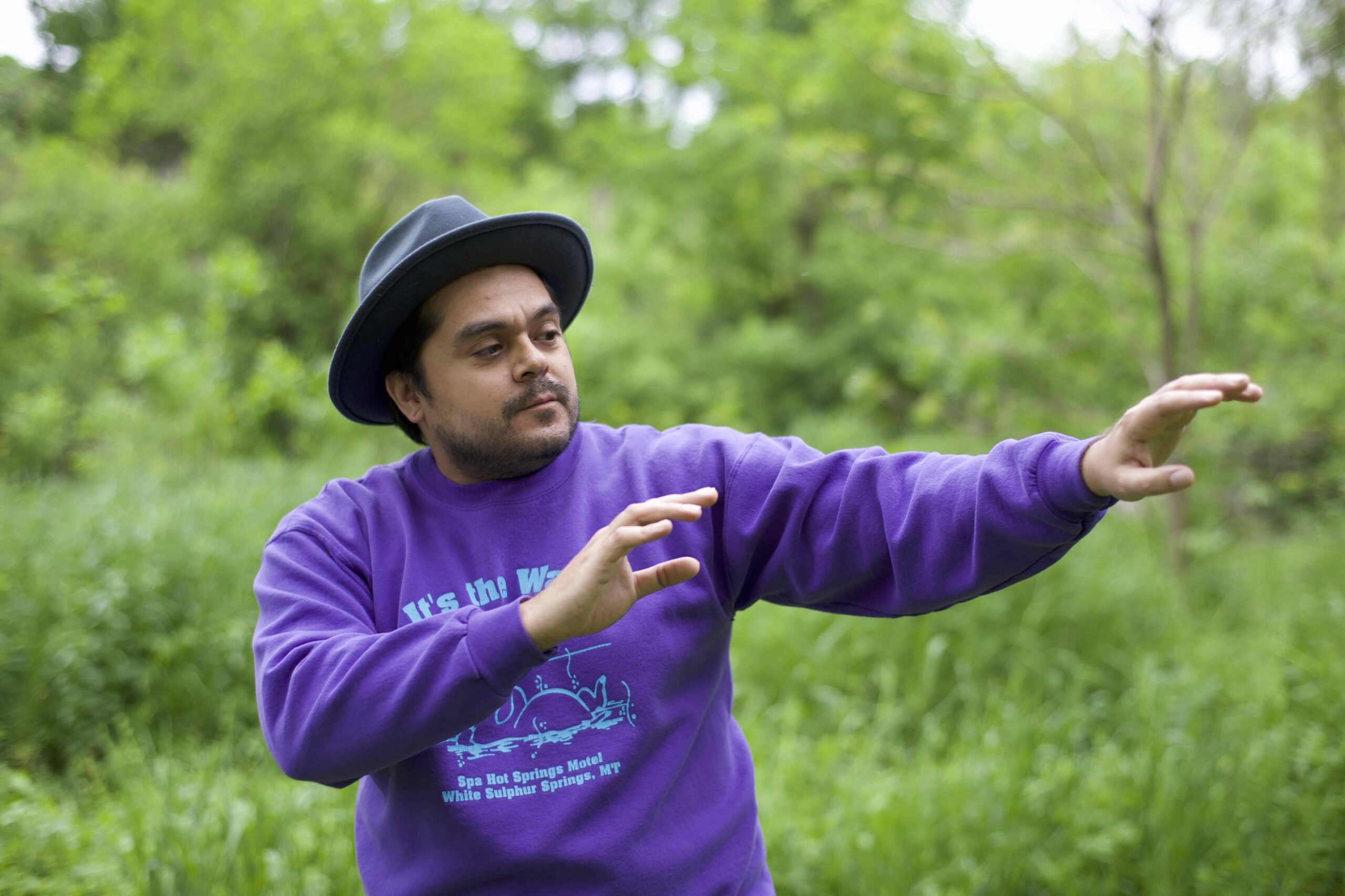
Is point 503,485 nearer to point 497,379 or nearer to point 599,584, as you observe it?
point 497,379

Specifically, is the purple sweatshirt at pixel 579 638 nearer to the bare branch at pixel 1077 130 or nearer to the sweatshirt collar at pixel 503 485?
the sweatshirt collar at pixel 503 485

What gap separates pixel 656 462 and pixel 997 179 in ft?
25.0

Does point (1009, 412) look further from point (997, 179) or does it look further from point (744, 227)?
point (744, 227)

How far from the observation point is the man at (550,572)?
56.5 inches

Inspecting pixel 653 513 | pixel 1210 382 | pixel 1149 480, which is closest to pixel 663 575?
pixel 653 513

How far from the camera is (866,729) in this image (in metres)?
4.66

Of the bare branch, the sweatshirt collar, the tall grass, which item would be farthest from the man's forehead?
the bare branch

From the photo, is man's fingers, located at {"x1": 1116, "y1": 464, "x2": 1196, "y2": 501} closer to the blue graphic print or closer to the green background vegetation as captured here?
the blue graphic print

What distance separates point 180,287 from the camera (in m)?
10.4

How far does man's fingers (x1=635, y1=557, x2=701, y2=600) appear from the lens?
147 centimetres

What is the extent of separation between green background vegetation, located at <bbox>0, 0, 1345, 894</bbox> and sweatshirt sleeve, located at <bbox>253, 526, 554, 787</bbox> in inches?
64.7

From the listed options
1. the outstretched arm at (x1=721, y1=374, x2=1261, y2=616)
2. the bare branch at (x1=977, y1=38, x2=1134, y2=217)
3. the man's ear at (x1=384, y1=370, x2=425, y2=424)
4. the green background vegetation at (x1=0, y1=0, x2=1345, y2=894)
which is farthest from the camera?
the bare branch at (x1=977, y1=38, x2=1134, y2=217)

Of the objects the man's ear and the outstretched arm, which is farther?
the man's ear

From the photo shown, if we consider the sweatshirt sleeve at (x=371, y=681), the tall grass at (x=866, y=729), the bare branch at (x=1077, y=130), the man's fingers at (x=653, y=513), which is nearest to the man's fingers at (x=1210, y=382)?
the man's fingers at (x=653, y=513)
